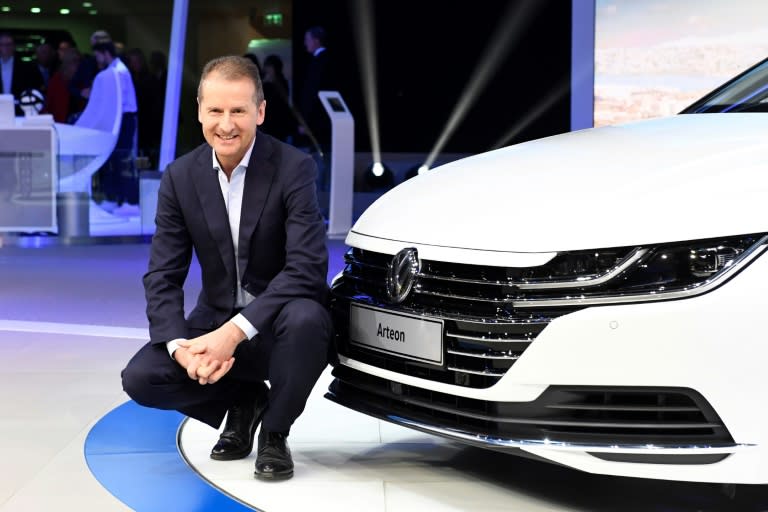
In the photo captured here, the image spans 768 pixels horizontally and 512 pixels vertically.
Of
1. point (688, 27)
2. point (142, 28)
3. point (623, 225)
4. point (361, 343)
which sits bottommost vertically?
point (361, 343)

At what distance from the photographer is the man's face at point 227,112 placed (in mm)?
2955

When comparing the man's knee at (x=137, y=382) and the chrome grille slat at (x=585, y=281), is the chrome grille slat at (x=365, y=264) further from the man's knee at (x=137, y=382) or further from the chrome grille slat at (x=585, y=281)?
the man's knee at (x=137, y=382)

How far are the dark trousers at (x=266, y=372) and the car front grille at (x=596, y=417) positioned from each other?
335mm

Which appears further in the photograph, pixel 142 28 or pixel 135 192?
pixel 142 28

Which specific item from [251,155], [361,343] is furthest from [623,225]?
[251,155]

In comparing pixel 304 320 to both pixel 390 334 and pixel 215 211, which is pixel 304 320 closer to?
pixel 390 334

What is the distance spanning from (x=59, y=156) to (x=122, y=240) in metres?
0.88

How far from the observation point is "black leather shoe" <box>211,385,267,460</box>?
3141 mm

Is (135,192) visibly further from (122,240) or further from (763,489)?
(763,489)

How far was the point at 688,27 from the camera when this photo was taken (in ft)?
29.4

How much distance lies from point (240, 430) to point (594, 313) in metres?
1.22

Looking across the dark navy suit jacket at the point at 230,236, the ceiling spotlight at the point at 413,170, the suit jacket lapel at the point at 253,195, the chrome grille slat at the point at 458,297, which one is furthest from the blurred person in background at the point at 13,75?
the chrome grille slat at the point at 458,297

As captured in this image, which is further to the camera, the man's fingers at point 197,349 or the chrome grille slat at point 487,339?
the man's fingers at point 197,349

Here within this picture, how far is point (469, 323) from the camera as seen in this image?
2531 mm
